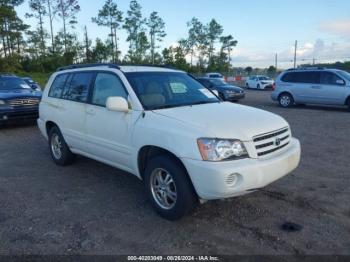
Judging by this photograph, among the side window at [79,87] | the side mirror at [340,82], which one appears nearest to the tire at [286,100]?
the side mirror at [340,82]

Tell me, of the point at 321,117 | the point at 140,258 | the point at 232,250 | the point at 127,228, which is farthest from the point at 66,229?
the point at 321,117

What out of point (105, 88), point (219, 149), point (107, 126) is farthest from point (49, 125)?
point (219, 149)

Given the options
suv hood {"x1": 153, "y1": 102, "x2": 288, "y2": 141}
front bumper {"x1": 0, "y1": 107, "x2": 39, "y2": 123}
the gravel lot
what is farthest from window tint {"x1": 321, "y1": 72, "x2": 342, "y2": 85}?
front bumper {"x1": 0, "y1": 107, "x2": 39, "y2": 123}

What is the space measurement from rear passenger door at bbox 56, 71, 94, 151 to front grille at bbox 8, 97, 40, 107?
15.9 feet

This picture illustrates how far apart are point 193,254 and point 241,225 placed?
82cm

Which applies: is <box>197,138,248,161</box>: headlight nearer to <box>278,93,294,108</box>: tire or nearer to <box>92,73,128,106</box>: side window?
<box>92,73,128,106</box>: side window

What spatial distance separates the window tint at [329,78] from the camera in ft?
45.1

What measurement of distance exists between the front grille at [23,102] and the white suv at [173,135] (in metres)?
5.14

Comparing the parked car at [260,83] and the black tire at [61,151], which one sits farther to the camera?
the parked car at [260,83]

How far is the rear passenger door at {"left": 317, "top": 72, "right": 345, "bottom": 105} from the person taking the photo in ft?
44.4

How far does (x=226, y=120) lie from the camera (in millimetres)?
3855

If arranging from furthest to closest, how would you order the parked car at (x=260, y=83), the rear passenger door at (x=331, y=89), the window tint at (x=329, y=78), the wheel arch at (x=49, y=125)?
the parked car at (x=260, y=83)
the window tint at (x=329, y=78)
the rear passenger door at (x=331, y=89)
the wheel arch at (x=49, y=125)

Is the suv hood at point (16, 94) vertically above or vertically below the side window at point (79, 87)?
below

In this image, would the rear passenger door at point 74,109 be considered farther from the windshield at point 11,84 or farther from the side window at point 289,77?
the side window at point 289,77
